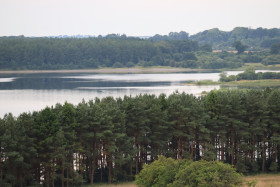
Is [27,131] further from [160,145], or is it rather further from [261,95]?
[261,95]

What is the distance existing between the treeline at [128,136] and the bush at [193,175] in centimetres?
986

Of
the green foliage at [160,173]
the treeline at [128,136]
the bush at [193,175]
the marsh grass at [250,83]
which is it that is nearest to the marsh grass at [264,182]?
the treeline at [128,136]

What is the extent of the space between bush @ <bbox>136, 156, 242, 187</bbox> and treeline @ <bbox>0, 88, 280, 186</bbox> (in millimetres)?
9864

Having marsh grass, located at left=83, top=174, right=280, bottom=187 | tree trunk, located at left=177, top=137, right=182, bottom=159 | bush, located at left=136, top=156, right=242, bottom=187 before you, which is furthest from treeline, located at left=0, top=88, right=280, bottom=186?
bush, located at left=136, top=156, right=242, bottom=187

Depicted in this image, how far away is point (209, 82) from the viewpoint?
137 metres

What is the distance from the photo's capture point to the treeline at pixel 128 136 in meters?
34.6

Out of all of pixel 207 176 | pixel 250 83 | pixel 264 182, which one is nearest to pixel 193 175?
pixel 207 176

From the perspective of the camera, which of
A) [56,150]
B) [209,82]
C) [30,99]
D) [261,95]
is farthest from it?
[209,82]

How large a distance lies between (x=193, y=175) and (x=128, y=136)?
17.4 metres

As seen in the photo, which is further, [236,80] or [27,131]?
[236,80]

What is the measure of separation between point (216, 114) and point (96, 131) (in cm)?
1221

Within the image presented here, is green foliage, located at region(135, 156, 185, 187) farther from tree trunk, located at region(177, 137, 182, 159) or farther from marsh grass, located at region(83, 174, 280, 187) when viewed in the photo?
tree trunk, located at region(177, 137, 182, 159)

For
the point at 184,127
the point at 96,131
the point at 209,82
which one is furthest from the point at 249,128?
the point at 209,82

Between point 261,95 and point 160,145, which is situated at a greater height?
point 261,95
